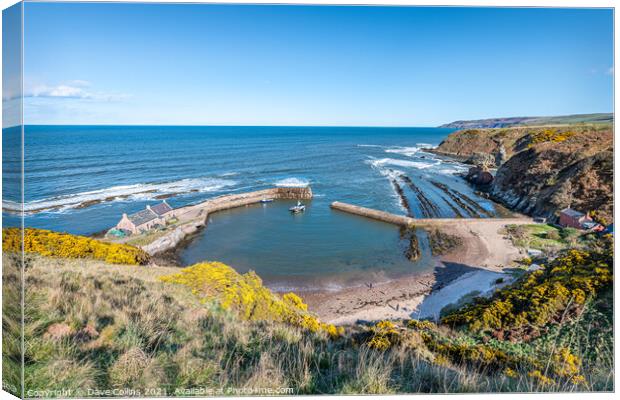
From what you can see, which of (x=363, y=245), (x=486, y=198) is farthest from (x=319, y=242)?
(x=486, y=198)

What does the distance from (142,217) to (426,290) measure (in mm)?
20909

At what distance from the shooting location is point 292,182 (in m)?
45.0

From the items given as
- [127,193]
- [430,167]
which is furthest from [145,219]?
[430,167]

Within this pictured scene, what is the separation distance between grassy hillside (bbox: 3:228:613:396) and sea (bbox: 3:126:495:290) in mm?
1681

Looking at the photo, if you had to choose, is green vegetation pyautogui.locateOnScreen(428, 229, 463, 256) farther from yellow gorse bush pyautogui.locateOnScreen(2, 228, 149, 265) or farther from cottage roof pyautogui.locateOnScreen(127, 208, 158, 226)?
cottage roof pyautogui.locateOnScreen(127, 208, 158, 226)

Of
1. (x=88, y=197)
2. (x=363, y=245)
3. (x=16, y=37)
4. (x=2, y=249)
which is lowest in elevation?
(x=363, y=245)

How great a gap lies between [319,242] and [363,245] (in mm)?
3226

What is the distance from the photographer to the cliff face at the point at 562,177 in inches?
621

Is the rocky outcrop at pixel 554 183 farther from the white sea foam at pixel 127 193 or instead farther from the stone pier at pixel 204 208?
the white sea foam at pixel 127 193

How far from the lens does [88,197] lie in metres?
31.5

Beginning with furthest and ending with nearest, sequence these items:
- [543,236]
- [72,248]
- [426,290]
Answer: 1. [543,236]
2. [426,290]
3. [72,248]

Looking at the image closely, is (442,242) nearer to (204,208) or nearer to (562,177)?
(562,177)

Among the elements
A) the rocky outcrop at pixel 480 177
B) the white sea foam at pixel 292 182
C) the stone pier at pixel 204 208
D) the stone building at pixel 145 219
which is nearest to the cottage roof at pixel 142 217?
the stone building at pixel 145 219

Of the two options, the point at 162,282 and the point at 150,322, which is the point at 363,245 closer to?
the point at 162,282
